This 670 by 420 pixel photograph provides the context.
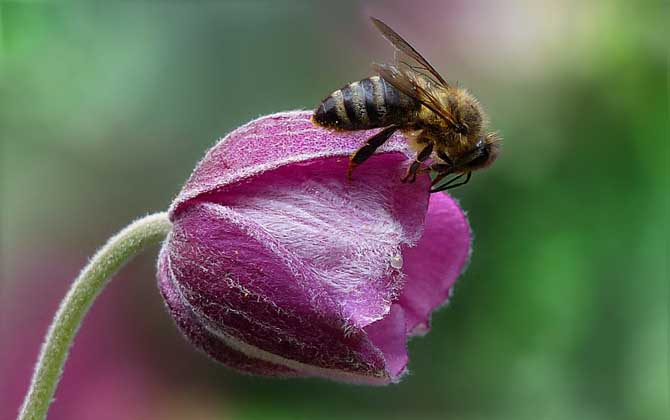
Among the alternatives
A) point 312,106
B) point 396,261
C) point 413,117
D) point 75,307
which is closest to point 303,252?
point 396,261

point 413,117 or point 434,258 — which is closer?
point 413,117

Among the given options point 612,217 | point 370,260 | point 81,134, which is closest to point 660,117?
point 612,217

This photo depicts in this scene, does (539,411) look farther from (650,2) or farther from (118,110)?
(118,110)

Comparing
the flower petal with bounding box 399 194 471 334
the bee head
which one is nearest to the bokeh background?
the flower petal with bounding box 399 194 471 334

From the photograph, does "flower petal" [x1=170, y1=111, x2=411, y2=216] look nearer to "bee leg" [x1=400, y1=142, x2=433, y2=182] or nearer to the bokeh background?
"bee leg" [x1=400, y1=142, x2=433, y2=182]

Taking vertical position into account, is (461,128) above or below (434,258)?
above

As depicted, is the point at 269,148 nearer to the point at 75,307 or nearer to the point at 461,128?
the point at 461,128
